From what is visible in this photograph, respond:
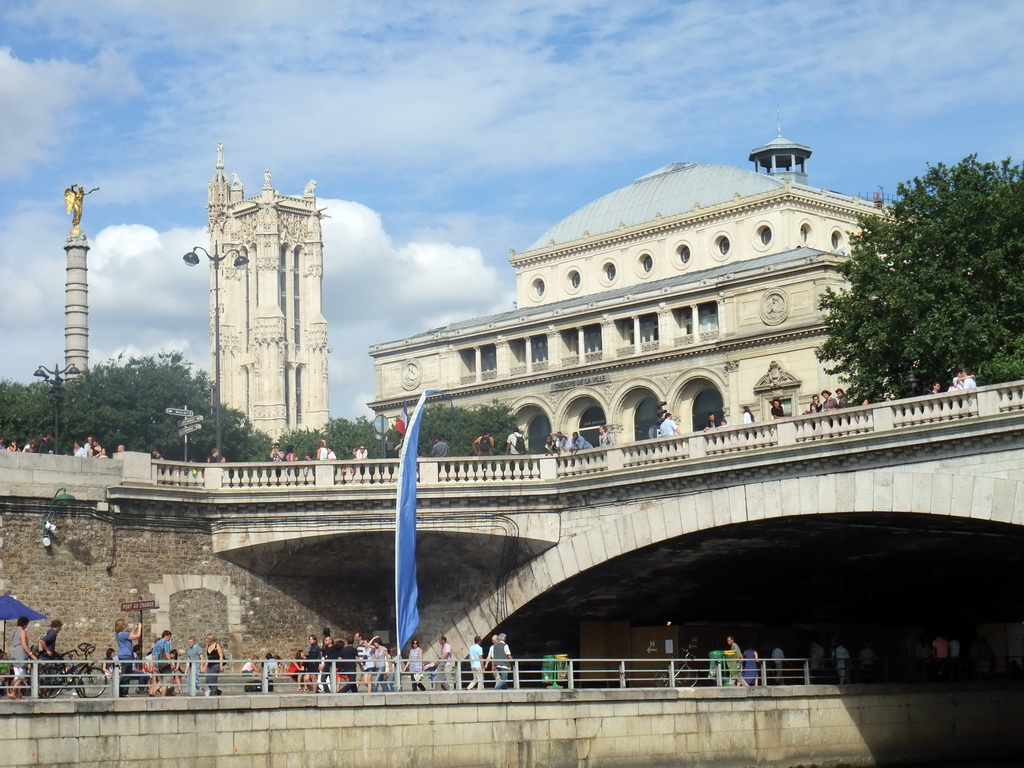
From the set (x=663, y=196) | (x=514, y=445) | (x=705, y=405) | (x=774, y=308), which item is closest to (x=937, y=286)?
(x=514, y=445)

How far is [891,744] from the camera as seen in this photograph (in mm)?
44156

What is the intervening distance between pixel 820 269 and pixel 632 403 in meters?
15.7

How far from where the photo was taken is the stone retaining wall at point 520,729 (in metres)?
30.2

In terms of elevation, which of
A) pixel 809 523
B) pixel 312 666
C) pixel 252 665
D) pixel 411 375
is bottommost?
pixel 312 666

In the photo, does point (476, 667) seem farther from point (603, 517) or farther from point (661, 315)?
point (661, 315)

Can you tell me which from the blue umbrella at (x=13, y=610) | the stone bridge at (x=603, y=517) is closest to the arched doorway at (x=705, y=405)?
the stone bridge at (x=603, y=517)

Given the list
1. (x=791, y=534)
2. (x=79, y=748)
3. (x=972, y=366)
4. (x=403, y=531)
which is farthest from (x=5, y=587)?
(x=972, y=366)

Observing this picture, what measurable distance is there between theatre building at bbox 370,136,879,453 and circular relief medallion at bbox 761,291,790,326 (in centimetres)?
8

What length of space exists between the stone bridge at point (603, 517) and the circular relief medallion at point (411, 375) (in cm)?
6612

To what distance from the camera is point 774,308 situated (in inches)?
3752

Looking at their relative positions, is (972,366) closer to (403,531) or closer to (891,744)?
(891,744)

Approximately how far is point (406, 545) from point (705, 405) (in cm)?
6180

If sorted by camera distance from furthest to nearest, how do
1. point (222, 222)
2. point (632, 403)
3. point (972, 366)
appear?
point (222, 222) → point (632, 403) → point (972, 366)

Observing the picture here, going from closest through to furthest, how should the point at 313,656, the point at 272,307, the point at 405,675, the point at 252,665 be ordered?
the point at 405,675, the point at 313,656, the point at 252,665, the point at 272,307
